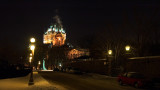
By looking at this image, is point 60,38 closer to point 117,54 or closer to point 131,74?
point 117,54

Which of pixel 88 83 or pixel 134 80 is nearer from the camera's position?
pixel 134 80

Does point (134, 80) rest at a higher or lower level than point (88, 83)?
higher

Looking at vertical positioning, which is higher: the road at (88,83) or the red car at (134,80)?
the red car at (134,80)

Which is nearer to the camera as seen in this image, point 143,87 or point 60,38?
point 143,87

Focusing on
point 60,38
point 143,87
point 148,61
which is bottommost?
point 143,87

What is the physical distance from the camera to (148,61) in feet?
96.4

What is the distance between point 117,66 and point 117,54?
264 centimetres

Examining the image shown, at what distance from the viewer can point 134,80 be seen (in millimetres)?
21109

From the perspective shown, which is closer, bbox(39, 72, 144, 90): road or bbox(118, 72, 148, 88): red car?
bbox(118, 72, 148, 88): red car

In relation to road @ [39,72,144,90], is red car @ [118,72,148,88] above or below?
above

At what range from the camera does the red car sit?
20194 mm

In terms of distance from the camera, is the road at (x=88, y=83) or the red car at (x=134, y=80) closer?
the red car at (x=134, y=80)

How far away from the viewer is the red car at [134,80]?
20194 millimetres

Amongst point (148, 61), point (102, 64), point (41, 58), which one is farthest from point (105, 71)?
point (41, 58)
